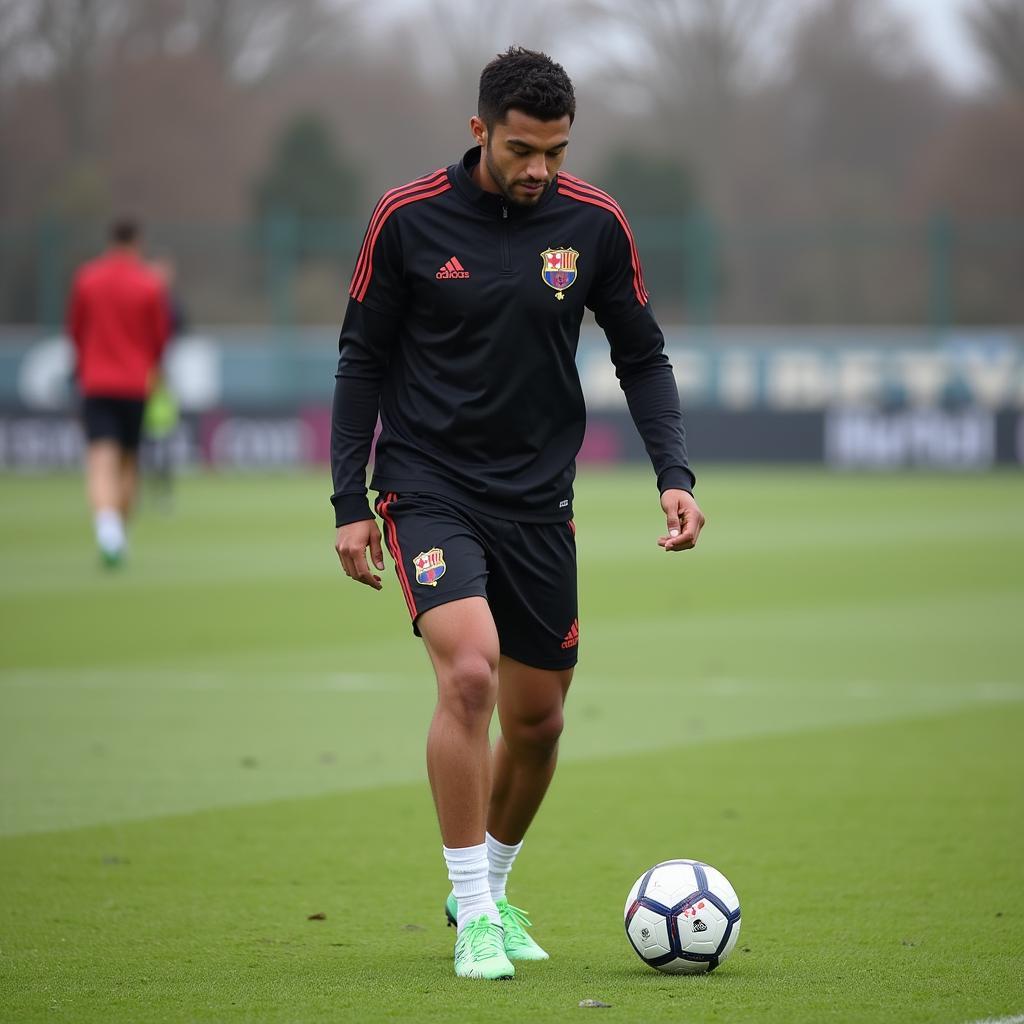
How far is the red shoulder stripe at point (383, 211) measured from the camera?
16.2ft

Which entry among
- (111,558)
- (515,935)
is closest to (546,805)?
(515,935)

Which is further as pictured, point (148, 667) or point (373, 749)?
point (148, 667)

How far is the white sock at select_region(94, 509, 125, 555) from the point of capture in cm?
1452

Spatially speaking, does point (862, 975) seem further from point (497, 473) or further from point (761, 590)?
point (761, 590)

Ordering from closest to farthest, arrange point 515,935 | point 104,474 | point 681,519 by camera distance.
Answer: point 515,935, point 681,519, point 104,474

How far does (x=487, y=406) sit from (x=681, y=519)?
0.59 metres

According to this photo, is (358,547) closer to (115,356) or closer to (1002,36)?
(115,356)

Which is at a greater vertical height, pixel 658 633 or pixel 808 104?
pixel 808 104

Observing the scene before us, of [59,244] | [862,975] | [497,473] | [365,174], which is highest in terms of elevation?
[365,174]

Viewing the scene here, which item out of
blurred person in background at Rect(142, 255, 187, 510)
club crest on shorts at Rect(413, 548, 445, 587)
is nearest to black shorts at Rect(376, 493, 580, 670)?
club crest on shorts at Rect(413, 548, 445, 587)

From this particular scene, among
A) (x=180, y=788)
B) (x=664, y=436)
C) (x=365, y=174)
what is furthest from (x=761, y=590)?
(x=365, y=174)

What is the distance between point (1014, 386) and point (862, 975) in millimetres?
28286

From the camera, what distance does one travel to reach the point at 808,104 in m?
53.3

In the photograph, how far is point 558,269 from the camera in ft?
16.3
